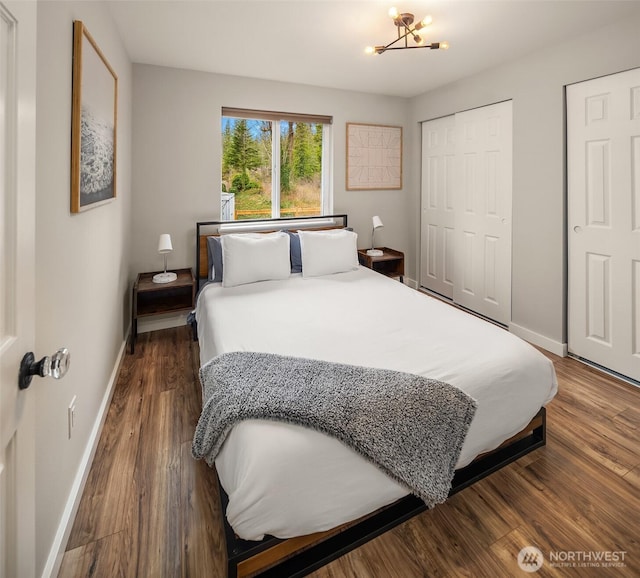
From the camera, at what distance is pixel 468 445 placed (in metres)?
1.56

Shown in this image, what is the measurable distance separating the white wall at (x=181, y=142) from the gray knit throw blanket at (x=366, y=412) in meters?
2.38

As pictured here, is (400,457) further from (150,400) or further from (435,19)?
(435,19)

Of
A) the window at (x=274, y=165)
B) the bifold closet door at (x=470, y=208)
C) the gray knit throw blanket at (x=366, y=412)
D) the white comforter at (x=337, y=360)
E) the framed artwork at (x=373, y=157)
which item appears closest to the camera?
the white comforter at (x=337, y=360)

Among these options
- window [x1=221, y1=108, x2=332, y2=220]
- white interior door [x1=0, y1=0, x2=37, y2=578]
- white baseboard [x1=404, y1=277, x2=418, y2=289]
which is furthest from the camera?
white baseboard [x1=404, y1=277, x2=418, y2=289]

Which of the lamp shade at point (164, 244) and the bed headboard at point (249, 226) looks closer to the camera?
the lamp shade at point (164, 244)

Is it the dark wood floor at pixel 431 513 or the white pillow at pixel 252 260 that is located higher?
the white pillow at pixel 252 260

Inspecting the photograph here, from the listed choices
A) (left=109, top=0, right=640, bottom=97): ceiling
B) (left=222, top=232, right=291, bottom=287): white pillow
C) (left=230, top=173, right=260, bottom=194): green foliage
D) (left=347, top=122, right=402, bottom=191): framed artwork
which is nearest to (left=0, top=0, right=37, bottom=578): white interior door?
(left=109, top=0, right=640, bottom=97): ceiling

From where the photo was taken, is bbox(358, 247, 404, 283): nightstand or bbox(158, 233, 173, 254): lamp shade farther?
bbox(358, 247, 404, 283): nightstand

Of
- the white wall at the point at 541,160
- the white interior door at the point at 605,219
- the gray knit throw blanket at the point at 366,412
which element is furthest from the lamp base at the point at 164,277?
the white interior door at the point at 605,219

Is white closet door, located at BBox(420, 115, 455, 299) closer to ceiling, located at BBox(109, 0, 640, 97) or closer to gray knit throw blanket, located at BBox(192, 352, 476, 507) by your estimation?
ceiling, located at BBox(109, 0, 640, 97)

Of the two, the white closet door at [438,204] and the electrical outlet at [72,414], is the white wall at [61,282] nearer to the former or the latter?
the electrical outlet at [72,414]

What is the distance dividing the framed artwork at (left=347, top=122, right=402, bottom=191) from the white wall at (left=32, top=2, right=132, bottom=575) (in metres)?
2.62

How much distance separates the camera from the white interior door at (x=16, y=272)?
686 mm

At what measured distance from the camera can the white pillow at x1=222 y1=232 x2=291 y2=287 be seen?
311 centimetres
